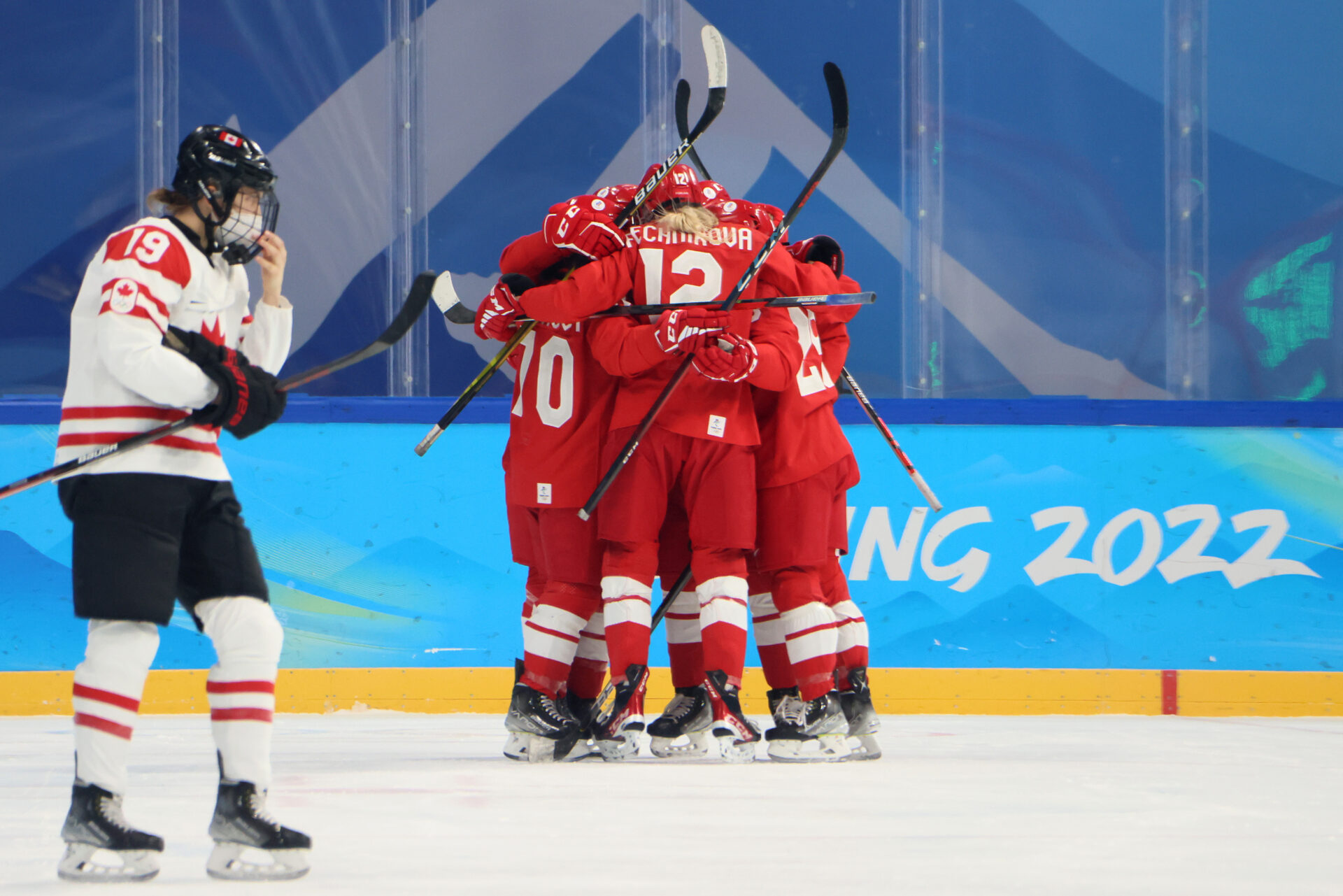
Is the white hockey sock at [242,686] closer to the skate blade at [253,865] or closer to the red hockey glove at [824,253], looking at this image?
the skate blade at [253,865]

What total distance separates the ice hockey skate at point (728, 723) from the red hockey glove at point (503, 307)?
0.97 meters

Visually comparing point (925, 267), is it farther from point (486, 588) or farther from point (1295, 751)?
point (1295, 751)

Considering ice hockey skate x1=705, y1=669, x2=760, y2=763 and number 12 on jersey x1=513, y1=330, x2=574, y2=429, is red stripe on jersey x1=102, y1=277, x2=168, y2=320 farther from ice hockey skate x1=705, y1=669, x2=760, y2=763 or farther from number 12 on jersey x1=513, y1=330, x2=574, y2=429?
ice hockey skate x1=705, y1=669, x2=760, y2=763

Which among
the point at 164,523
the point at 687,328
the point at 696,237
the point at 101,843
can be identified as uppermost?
the point at 696,237

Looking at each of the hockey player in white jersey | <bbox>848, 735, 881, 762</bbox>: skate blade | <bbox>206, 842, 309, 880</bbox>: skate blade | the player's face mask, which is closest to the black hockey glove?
the hockey player in white jersey

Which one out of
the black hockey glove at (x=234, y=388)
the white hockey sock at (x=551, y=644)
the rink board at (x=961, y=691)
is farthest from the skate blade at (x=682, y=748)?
the black hockey glove at (x=234, y=388)

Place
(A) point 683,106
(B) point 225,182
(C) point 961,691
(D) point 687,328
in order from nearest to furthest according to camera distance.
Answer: (B) point 225,182 → (D) point 687,328 → (A) point 683,106 → (C) point 961,691

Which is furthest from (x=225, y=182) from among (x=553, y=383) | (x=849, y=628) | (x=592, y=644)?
(x=849, y=628)

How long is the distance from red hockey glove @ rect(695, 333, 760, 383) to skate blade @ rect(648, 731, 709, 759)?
810mm

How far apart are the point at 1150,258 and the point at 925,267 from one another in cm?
82

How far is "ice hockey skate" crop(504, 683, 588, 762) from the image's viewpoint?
3141 millimetres

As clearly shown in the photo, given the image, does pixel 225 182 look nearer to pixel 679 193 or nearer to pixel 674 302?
pixel 674 302

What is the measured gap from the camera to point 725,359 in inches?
121

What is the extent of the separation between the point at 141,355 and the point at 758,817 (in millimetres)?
1177
